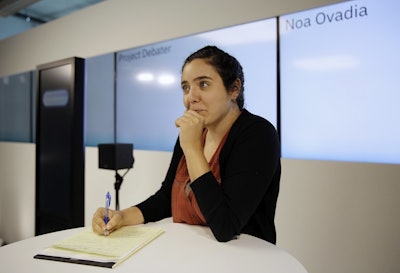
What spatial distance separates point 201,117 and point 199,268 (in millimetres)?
607

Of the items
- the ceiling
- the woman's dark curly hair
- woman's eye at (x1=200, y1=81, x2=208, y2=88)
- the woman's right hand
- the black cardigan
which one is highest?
the ceiling

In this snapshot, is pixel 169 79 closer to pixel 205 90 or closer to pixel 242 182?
pixel 205 90

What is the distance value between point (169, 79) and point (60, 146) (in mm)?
1509

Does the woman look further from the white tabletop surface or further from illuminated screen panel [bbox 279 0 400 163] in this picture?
illuminated screen panel [bbox 279 0 400 163]

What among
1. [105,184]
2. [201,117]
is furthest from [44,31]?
Answer: [201,117]

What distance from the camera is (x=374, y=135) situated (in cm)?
205

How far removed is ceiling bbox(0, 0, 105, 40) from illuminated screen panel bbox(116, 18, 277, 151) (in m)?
1.46

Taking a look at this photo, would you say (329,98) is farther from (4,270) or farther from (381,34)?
(4,270)

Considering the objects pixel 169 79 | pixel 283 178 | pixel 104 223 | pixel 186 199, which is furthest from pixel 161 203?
pixel 169 79

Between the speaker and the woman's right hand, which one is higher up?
the speaker

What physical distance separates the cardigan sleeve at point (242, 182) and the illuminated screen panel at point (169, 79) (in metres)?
1.37

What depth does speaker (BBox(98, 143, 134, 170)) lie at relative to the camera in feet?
9.28

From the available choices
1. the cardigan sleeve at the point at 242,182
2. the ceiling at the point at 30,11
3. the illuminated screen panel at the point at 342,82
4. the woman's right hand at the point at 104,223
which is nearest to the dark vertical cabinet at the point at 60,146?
the ceiling at the point at 30,11

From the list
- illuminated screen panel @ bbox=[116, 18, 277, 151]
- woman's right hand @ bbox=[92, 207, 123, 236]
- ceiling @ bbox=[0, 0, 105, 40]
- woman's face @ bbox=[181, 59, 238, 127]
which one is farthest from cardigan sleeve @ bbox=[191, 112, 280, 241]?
ceiling @ bbox=[0, 0, 105, 40]
